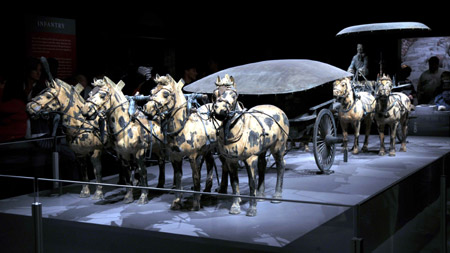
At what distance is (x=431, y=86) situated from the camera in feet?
44.5

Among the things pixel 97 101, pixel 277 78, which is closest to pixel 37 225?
pixel 97 101

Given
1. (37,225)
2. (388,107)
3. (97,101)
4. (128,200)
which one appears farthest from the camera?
(388,107)

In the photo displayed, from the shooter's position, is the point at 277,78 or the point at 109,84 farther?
the point at 277,78

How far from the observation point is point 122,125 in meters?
6.84

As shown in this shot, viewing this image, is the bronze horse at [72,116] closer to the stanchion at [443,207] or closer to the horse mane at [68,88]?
the horse mane at [68,88]

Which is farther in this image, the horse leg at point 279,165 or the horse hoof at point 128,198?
the horse leg at point 279,165

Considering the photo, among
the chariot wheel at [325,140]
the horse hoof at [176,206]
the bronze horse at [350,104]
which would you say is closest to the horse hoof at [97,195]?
the horse hoof at [176,206]

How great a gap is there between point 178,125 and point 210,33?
5.04 m

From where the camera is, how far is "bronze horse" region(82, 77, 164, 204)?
662 centimetres

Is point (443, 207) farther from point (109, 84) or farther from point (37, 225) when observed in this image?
point (109, 84)

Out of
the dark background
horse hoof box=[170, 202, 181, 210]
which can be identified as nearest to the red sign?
the dark background

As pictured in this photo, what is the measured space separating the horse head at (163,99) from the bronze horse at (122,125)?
0.66m

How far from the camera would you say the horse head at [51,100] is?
7.07 metres

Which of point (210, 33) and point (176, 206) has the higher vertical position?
point (210, 33)
